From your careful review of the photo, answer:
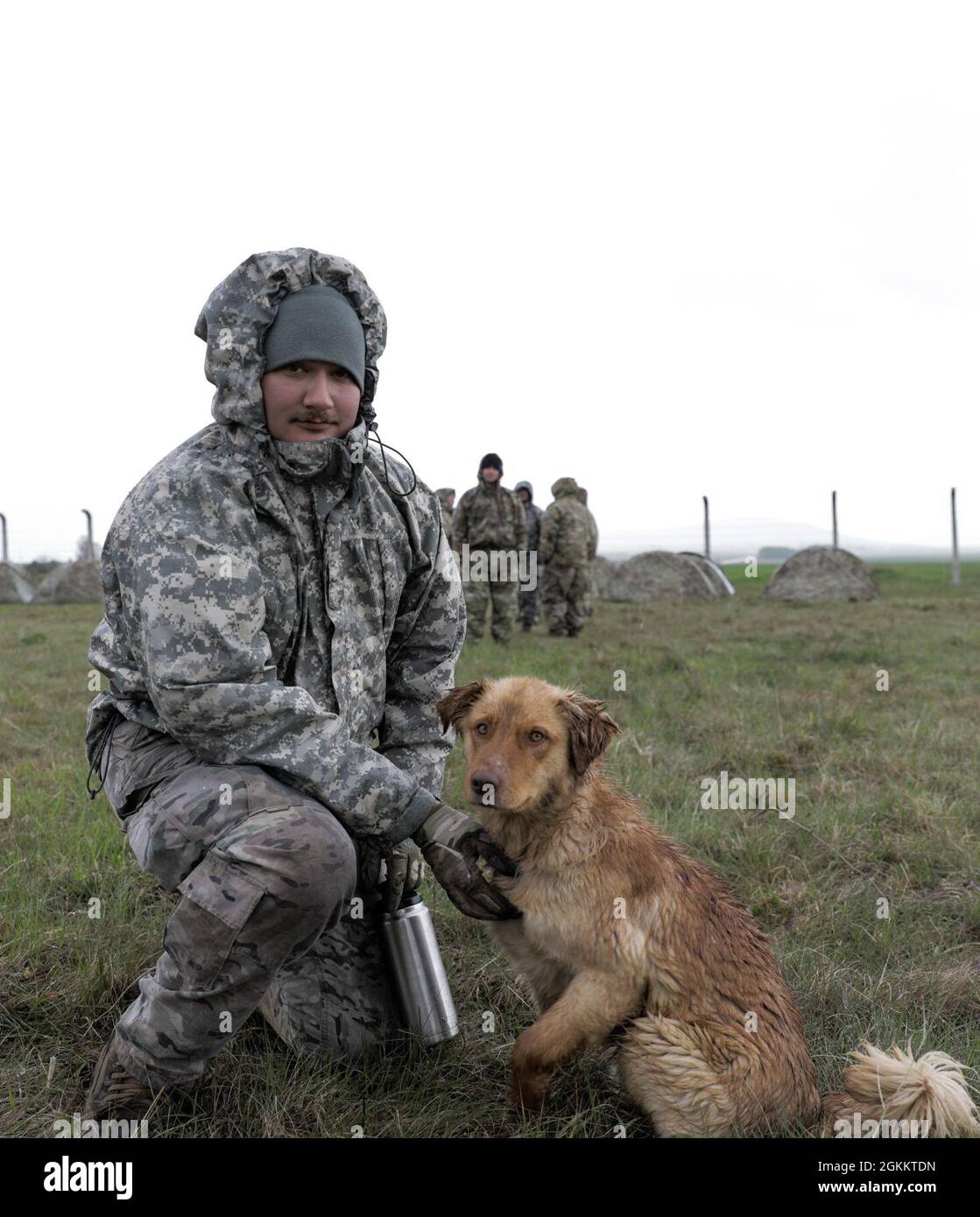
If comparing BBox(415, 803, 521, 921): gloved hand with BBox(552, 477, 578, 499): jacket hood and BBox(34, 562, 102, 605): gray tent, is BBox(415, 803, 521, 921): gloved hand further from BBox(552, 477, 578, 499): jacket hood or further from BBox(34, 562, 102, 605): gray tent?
BBox(34, 562, 102, 605): gray tent

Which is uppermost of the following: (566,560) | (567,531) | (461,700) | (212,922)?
(567,531)

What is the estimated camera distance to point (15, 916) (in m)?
4.00

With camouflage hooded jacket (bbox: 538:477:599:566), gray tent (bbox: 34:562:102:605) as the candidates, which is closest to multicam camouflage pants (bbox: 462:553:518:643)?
camouflage hooded jacket (bbox: 538:477:599:566)

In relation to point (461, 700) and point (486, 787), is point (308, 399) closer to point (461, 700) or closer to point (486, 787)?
point (461, 700)

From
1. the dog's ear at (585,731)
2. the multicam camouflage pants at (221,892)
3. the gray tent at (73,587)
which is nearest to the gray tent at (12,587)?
the gray tent at (73,587)

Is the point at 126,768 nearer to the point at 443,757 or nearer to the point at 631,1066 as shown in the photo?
→ the point at 443,757

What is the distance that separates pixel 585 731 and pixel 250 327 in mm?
1688

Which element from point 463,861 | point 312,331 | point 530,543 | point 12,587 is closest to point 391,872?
point 463,861

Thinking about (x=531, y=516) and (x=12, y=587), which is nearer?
(x=531, y=516)

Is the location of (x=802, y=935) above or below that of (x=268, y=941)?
below

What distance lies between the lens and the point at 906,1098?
259 centimetres

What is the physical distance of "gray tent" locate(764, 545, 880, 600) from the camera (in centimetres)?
2267
